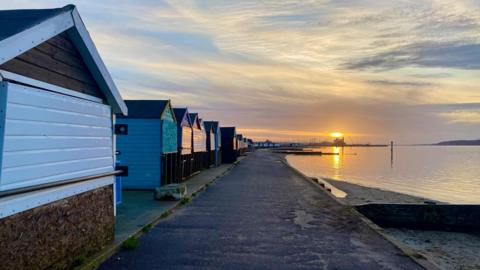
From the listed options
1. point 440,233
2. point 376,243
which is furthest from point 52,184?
point 440,233

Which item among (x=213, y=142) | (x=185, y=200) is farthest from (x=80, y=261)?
(x=213, y=142)

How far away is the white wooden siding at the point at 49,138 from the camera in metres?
5.12

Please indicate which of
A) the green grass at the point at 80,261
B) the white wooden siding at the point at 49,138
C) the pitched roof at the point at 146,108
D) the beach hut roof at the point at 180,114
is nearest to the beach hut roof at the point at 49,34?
the white wooden siding at the point at 49,138

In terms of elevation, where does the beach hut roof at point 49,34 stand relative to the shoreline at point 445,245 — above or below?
above

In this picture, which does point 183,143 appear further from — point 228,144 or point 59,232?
point 228,144

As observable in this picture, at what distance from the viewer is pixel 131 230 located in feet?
32.2

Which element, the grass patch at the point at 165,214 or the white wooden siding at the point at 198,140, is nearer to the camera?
the grass patch at the point at 165,214

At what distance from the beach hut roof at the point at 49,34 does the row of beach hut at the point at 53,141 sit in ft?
0.04

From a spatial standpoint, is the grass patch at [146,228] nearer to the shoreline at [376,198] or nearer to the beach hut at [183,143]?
the beach hut at [183,143]

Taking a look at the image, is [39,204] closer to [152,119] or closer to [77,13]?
[77,13]

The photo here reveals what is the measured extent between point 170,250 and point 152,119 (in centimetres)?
1093

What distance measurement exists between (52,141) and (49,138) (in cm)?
9

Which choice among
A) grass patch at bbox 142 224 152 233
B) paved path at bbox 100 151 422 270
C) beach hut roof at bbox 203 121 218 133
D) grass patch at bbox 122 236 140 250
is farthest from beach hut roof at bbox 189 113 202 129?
grass patch at bbox 122 236 140 250

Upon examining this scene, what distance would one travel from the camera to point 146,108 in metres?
19.0
